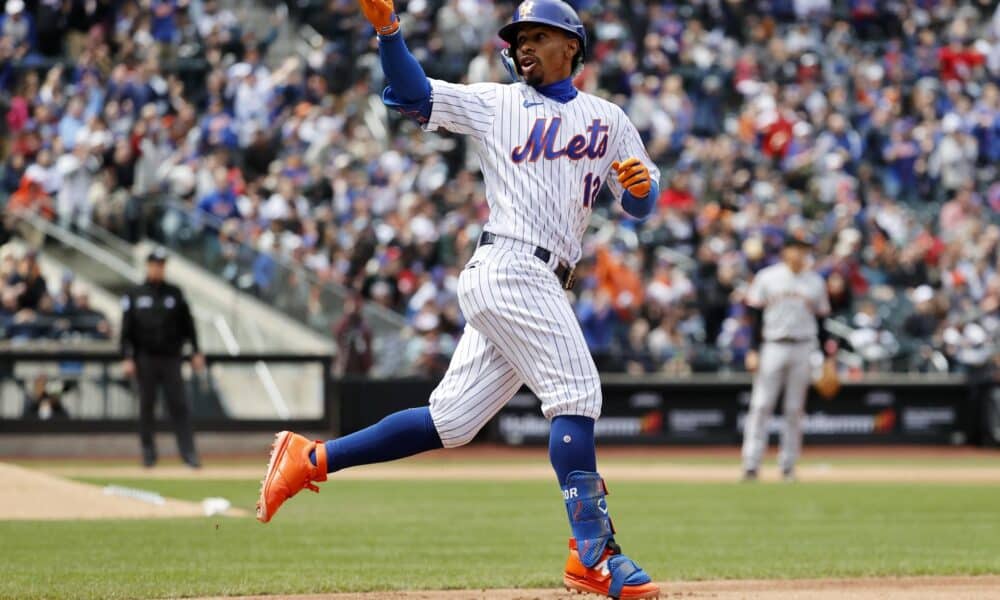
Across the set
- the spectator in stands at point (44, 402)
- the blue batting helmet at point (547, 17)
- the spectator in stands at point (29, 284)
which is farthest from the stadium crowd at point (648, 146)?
the blue batting helmet at point (547, 17)

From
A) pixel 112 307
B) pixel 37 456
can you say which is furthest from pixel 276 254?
pixel 37 456

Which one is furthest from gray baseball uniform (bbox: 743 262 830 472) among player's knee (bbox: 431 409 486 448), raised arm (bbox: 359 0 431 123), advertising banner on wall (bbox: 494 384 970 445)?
raised arm (bbox: 359 0 431 123)

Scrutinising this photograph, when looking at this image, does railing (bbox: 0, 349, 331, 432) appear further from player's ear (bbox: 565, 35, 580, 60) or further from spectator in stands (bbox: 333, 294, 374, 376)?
player's ear (bbox: 565, 35, 580, 60)

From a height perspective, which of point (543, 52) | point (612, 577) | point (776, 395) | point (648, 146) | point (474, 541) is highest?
point (648, 146)

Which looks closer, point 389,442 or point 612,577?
point 612,577

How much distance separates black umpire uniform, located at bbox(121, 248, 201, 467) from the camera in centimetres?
1598

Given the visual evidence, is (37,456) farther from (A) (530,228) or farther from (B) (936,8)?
(B) (936,8)

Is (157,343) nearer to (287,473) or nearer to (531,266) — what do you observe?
(287,473)

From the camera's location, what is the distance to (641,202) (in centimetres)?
614

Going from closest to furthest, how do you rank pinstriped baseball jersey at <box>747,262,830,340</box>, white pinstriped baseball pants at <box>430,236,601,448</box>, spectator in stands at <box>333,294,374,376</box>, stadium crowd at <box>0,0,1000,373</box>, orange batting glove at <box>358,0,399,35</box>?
orange batting glove at <box>358,0,399,35</box> < white pinstriped baseball pants at <box>430,236,601,448</box> < pinstriped baseball jersey at <box>747,262,830,340</box> < spectator in stands at <box>333,294,374,376</box> < stadium crowd at <box>0,0,1000,373</box>

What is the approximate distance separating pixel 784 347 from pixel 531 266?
9.41 metres

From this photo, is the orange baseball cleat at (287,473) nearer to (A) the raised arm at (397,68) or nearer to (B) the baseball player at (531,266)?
(B) the baseball player at (531,266)

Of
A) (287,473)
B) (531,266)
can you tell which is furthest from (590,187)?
(287,473)

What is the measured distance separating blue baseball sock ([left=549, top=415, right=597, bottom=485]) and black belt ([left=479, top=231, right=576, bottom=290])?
21.9 inches
